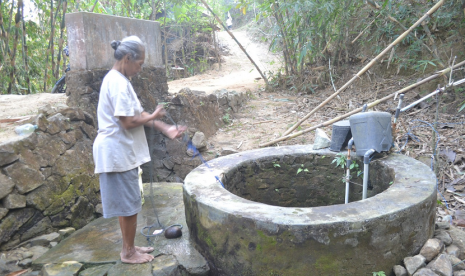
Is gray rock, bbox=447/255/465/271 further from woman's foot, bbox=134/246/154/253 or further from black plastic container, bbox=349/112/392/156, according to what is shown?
woman's foot, bbox=134/246/154/253

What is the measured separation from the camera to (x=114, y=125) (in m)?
2.18

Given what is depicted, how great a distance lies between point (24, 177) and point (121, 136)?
1.39 m

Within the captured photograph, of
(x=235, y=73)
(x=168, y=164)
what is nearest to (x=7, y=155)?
(x=168, y=164)

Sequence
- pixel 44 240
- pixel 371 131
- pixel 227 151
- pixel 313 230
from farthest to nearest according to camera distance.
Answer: pixel 227 151 → pixel 371 131 → pixel 44 240 → pixel 313 230

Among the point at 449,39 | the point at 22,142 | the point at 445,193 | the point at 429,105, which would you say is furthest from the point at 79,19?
the point at 449,39

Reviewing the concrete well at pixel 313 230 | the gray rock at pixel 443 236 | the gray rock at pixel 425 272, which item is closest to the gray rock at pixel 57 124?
the concrete well at pixel 313 230

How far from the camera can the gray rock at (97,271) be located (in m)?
2.41

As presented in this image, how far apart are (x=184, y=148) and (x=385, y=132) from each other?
3.19 m

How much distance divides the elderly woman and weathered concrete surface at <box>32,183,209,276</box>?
45 centimetres

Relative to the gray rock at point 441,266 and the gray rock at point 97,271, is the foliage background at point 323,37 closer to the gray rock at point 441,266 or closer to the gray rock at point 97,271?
the gray rock at point 441,266

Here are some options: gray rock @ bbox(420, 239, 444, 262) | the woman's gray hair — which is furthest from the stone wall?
gray rock @ bbox(420, 239, 444, 262)

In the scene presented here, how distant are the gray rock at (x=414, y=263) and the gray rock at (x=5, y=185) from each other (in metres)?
3.11

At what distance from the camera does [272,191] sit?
371cm

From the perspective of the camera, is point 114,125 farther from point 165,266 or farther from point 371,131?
point 371,131
